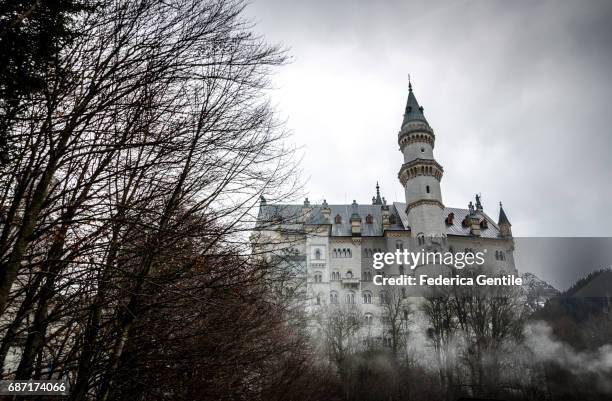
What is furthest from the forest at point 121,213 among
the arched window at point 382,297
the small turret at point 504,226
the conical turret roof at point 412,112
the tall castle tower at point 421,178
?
the small turret at point 504,226

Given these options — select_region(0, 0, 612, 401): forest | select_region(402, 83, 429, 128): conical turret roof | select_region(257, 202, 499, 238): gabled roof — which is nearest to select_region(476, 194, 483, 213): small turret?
select_region(257, 202, 499, 238): gabled roof

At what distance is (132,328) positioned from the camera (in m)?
5.45

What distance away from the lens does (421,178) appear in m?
62.7

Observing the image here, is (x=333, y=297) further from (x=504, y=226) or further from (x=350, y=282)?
(x=504, y=226)

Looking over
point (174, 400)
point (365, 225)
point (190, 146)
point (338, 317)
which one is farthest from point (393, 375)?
point (190, 146)

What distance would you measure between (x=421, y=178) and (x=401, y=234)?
945 cm

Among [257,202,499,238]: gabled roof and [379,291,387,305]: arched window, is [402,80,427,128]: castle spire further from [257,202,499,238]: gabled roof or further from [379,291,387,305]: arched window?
[379,291,387,305]: arched window

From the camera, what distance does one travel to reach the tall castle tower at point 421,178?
61.2 m

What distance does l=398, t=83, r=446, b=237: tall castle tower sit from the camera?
201 ft

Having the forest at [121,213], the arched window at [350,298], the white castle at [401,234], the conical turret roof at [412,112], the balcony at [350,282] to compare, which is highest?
the conical turret roof at [412,112]

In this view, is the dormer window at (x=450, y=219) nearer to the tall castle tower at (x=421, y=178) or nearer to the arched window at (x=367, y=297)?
the tall castle tower at (x=421, y=178)

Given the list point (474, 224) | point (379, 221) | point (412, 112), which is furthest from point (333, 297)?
point (412, 112)

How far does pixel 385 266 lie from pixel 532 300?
67.1 feet

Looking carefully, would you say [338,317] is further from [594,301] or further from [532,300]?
[594,301]
